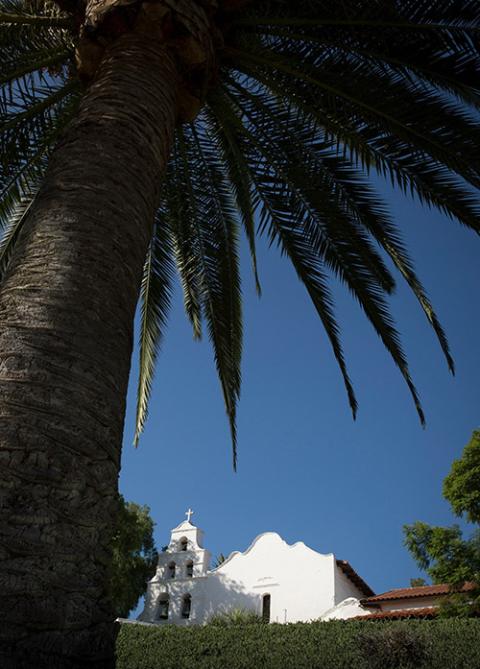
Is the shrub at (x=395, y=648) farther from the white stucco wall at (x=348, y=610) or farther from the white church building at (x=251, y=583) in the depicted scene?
the white church building at (x=251, y=583)

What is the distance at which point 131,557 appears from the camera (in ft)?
117

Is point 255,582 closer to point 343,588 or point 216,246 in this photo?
point 343,588

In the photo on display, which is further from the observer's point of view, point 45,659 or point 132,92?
point 132,92

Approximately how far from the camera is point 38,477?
2.29m

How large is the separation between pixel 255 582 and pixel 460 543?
1702cm

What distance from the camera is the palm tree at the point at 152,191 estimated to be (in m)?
2.30

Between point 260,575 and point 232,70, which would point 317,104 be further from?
point 260,575

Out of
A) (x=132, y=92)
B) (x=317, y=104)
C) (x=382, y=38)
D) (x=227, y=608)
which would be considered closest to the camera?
(x=132, y=92)

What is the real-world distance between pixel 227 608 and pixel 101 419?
1245 inches

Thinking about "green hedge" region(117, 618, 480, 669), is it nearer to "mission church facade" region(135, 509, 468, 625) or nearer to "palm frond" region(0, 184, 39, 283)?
"mission church facade" region(135, 509, 468, 625)

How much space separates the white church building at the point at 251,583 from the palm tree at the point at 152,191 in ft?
77.5

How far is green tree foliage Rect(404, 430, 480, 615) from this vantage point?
16516mm

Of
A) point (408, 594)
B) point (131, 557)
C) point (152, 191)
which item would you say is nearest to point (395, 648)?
point (408, 594)

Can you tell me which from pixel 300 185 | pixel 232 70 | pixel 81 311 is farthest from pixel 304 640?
pixel 81 311
